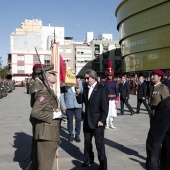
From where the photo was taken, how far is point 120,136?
308 inches

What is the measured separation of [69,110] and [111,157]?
2.02m

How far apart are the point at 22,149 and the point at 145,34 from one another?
2025 inches

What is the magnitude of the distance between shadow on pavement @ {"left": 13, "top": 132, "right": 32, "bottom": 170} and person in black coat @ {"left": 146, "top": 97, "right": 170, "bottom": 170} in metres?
3.34

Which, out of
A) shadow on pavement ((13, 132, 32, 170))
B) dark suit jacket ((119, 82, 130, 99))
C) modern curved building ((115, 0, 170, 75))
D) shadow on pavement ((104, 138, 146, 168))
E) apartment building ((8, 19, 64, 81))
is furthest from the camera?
apartment building ((8, 19, 64, 81))

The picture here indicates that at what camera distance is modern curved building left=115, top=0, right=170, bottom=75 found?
4956 centimetres

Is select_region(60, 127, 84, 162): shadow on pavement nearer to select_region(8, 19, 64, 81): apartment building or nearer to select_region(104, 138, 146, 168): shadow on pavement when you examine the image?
select_region(104, 138, 146, 168): shadow on pavement

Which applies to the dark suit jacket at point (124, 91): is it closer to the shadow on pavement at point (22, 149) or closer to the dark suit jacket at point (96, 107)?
the shadow on pavement at point (22, 149)

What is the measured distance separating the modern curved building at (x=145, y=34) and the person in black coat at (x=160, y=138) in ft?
159

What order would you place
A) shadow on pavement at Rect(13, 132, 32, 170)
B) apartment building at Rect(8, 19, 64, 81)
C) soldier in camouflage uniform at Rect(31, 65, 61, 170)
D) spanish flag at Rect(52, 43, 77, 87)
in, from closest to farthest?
soldier in camouflage uniform at Rect(31, 65, 61, 170) → spanish flag at Rect(52, 43, 77, 87) → shadow on pavement at Rect(13, 132, 32, 170) → apartment building at Rect(8, 19, 64, 81)

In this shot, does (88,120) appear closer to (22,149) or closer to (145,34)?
(22,149)

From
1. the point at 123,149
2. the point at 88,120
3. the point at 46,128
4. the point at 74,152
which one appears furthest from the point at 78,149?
the point at 46,128

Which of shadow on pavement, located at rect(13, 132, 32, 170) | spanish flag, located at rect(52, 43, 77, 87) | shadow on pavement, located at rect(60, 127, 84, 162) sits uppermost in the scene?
spanish flag, located at rect(52, 43, 77, 87)

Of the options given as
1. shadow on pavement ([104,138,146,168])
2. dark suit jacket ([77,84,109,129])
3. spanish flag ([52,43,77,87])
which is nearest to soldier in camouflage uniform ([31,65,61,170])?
dark suit jacket ([77,84,109,129])

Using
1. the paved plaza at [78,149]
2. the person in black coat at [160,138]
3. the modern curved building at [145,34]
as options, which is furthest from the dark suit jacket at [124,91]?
the modern curved building at [145,34]
